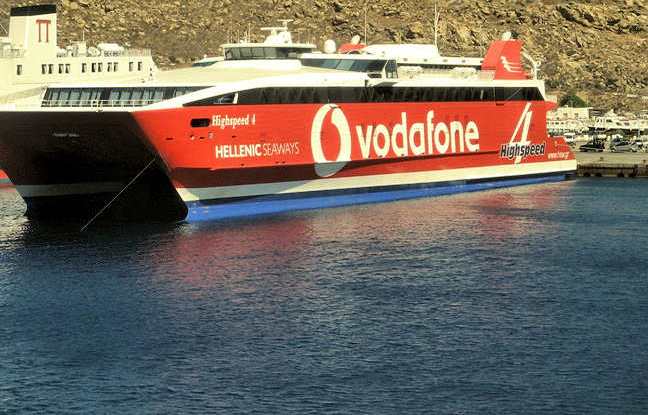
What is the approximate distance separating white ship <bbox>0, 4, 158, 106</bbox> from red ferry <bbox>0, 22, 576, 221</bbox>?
11077 mm

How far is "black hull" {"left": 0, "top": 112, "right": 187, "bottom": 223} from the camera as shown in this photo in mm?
52219

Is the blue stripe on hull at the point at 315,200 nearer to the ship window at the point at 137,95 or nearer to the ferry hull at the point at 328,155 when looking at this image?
the ferry hull at the point at 328,155

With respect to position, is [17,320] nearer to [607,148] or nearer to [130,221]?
[130,221]

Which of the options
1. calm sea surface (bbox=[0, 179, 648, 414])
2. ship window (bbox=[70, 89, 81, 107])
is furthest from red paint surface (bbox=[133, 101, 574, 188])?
ship window (bbox=[70, 89, 81, 107])

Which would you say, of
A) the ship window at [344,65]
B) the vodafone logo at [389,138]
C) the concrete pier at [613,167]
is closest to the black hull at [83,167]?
the vodafone logo at [389,138]

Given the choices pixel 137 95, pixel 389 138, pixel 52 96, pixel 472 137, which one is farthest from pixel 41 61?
pixel 472 137

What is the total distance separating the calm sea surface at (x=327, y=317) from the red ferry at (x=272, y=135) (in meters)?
2.87

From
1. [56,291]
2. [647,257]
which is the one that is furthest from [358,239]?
[56,291]

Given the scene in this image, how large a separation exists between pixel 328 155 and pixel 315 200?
2.26m

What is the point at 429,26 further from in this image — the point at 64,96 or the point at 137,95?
the point at 137,95

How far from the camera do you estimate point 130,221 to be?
5497 centimetres

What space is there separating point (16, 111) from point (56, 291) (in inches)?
605

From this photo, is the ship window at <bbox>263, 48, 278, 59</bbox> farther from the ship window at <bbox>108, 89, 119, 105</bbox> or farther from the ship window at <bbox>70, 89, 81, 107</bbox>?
the ship window at <bbox>70, 89, 81, 107</bbox>

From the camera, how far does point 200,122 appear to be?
5269cm
